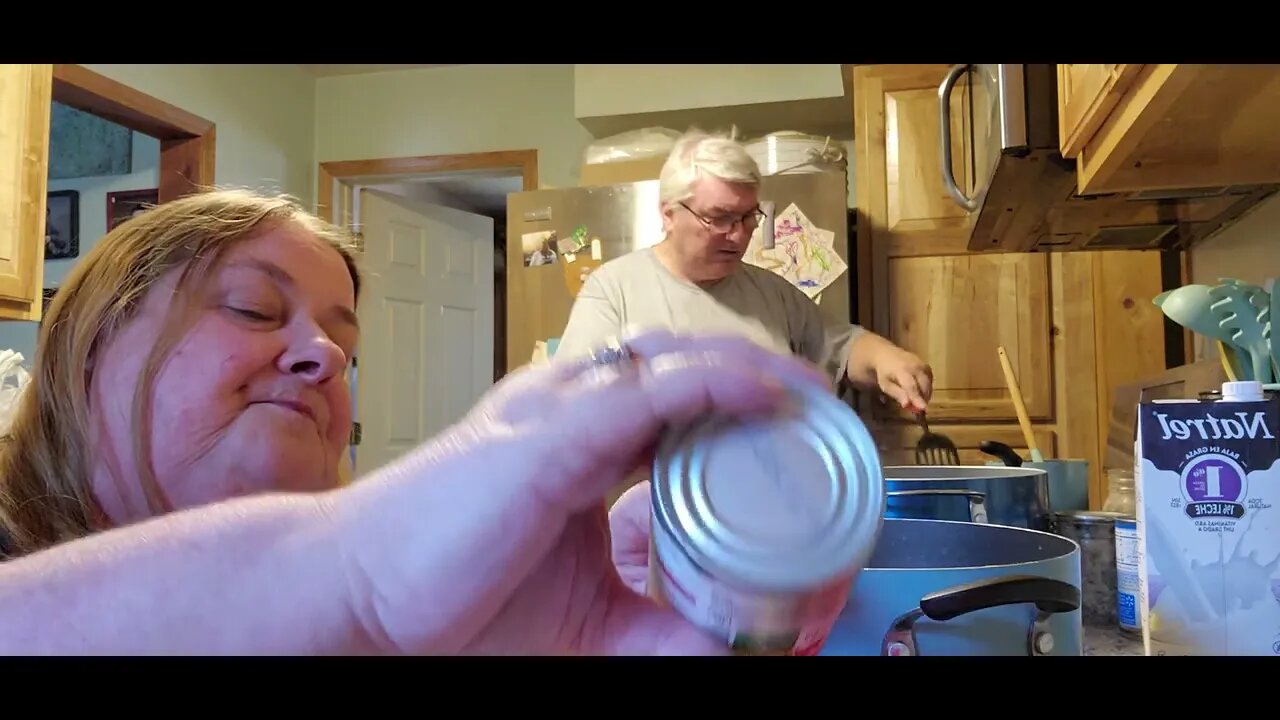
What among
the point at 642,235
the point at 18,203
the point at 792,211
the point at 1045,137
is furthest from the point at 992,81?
the point at 18,203

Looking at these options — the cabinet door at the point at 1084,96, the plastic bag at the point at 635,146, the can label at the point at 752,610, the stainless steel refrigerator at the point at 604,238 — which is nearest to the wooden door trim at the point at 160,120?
the stainless steel refrigerator at the point at 604,238

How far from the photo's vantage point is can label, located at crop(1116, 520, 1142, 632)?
0.64 metres

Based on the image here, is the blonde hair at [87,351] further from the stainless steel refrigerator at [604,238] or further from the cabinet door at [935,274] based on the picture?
the cabinet door at [935,274]

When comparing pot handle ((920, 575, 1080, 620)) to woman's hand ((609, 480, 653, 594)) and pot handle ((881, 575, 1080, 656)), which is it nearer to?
pot handle ((881, 575, 1080, 656))

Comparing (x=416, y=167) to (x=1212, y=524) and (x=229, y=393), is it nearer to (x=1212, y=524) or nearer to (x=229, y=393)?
(x=229, y=393)

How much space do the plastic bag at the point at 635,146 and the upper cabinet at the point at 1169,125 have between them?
4.12ft

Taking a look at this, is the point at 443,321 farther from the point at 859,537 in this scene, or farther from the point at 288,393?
the point at 859,537

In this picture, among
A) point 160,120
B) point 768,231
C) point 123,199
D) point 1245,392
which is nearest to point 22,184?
point 160,120

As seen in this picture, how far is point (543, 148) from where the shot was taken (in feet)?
8.74

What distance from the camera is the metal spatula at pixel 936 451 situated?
177 cm

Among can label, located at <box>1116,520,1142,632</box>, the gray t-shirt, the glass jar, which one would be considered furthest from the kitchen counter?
the gray t-shirt

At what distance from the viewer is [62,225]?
270 centimetres

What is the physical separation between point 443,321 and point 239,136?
0.87 m

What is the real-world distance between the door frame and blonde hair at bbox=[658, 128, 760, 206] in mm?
1192
